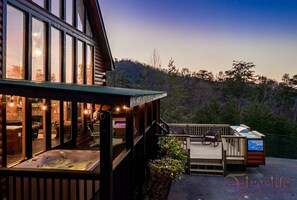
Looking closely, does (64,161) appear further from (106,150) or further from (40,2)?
(40,2)

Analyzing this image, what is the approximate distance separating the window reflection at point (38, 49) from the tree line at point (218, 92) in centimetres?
1661

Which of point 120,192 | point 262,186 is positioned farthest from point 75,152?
point 262,186

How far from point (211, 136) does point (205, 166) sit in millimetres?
3136

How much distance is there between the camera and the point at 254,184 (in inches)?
356

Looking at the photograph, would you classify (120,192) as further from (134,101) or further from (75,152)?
(75,152)

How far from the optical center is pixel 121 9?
62.7 feet

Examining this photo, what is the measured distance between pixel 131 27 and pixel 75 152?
16.7 meters

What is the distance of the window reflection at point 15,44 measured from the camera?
489cm

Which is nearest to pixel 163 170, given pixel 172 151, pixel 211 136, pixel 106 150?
pixel 172 151

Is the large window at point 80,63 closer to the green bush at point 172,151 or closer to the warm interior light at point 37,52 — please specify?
the warm interior light at point 37,52

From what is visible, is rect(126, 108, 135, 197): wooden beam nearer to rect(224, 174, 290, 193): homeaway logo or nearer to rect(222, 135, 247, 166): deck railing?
rect(224, 174, 290, 193): homeaway logo

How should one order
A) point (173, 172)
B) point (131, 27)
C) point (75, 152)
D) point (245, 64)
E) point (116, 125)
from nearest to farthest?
point (75, 152) → point (173, 172) → point (116, 125) → point (131, 27) → point (245, 64)

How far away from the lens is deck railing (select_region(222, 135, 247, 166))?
35.5 feet

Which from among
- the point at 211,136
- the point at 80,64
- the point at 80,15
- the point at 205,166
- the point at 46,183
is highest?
the point at 80,15
